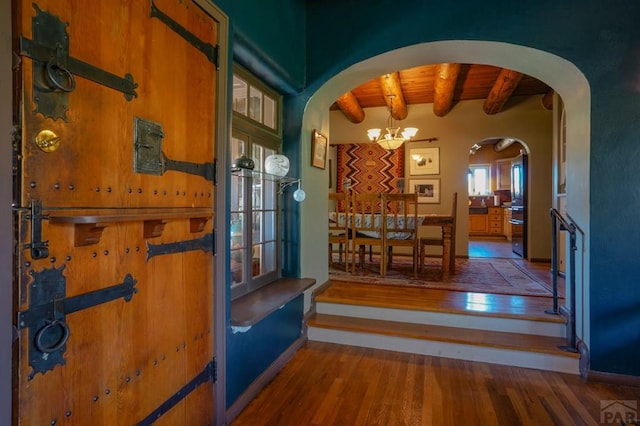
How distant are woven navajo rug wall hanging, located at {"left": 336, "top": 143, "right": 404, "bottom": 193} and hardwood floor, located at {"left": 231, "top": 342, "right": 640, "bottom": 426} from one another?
4077 millimetres

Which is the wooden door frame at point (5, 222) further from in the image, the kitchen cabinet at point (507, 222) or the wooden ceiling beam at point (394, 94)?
the kitchen cabinet at point (507, 222)

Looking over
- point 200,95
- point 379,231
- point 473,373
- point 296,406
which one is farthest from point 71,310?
point 379,231

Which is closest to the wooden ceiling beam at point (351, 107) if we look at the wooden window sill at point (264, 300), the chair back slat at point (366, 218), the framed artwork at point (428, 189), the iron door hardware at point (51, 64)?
the framed artwork at point (428, 189)

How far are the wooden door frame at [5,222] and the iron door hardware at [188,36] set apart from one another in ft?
1.81

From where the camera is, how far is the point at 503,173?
33.4 ft

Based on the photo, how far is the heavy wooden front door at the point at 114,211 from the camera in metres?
0.95

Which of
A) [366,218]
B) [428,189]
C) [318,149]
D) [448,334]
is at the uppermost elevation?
[318,149]

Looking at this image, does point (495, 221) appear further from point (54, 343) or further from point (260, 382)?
point (54, 343)

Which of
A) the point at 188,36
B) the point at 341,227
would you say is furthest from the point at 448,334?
the point at 188,36

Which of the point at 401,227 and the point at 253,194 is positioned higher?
the point at 253,194

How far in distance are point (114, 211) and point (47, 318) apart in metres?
0.38

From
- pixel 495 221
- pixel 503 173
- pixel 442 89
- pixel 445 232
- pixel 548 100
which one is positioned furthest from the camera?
pixel 503 173

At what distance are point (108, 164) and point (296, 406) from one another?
5.39 ft

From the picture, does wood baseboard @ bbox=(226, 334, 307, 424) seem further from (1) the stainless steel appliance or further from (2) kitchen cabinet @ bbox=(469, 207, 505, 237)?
(2) kitchen cabinet @ bbox=(469, 207, 505, 237)
